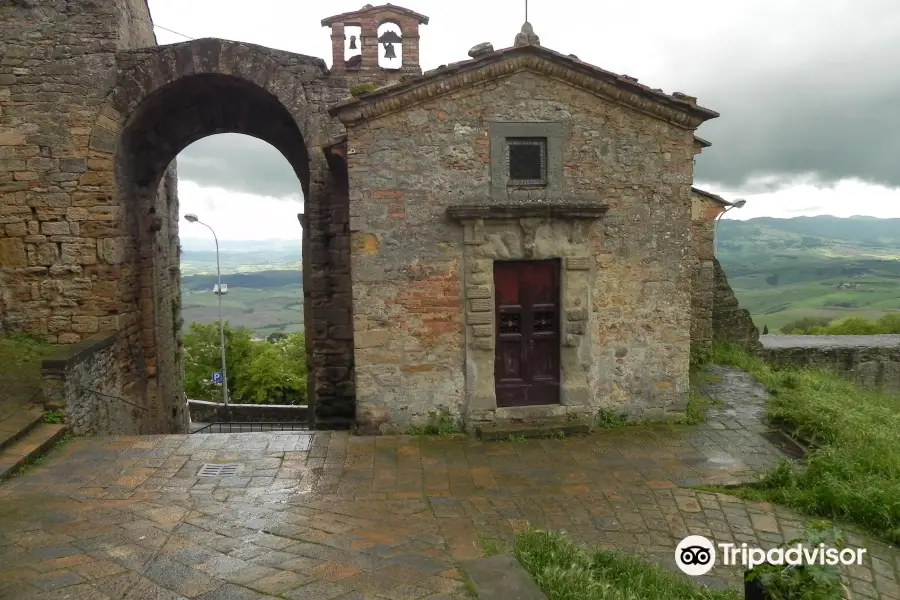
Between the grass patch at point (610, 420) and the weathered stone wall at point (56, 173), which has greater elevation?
the weathered stone wall at point (56, 173)

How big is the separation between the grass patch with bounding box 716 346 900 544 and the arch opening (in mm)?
8059

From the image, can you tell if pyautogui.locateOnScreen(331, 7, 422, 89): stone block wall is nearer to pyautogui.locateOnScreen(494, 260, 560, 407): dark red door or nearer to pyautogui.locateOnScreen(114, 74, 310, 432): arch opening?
pyautogui.locateOnScreen(114, 74, 310, 432): arch opening

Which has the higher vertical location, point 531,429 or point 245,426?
point 531,429

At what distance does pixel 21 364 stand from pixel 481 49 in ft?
25.5

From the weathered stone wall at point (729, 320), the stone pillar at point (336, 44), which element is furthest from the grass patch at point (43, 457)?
the weathered stone wall at point (729, 320)

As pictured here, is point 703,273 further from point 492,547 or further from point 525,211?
point 492,547

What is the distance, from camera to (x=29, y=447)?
6.86 metres

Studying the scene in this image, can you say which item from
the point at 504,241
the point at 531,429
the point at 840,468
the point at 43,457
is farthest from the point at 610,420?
the point at 43,457

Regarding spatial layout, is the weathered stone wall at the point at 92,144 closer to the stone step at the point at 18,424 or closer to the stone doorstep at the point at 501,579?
the stone step at the point at 18,424

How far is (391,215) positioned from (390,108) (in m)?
1.33

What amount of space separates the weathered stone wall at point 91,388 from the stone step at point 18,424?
0.72 ft

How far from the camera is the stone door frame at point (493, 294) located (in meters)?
7.67

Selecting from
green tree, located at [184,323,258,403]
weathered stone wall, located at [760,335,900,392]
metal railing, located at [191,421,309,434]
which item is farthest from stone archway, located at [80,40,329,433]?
weathered stone wall, located at [760,335,900,392]

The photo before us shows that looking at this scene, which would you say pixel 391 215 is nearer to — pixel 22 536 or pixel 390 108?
pixel 390 108
